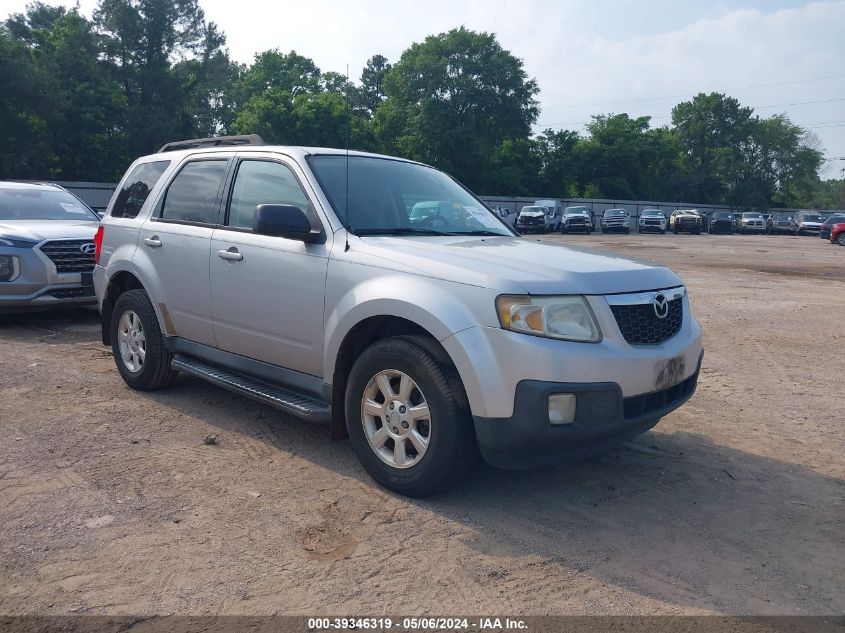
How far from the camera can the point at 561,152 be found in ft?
228

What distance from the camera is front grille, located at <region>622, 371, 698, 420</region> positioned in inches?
148

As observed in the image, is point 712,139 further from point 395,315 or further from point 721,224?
point 395,315

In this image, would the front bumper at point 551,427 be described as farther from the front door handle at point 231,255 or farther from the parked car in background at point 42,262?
the parked car in background at point 42,262

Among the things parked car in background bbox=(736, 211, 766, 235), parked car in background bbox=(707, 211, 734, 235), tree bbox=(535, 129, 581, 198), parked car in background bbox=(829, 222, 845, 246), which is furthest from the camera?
tree bbox=(535, 129, 581, 198)

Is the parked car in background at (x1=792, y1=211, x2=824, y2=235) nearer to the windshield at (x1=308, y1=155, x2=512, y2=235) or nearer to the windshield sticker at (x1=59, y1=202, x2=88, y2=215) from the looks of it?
the windshield sticker at (x1=59, y1=202, x2=88, y2=215)

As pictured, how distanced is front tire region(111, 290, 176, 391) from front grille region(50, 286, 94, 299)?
309 cm

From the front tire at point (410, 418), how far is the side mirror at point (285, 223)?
0.82 meters

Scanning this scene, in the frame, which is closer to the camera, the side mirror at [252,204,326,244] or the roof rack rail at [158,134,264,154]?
the side mirror at [252,204,326,244]

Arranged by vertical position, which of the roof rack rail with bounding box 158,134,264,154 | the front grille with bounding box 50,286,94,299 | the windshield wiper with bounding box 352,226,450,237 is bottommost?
the front grille with bounding box 50,286,94,299

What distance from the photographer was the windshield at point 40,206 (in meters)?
9.59

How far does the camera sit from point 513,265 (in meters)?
3.86

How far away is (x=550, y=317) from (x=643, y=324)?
60 cm

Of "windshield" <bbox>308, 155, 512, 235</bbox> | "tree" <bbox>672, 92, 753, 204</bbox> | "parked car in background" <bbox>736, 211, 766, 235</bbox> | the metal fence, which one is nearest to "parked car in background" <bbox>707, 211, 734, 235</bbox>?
"parked car in background" <bbox>736, 211, 766, 235</bbox>

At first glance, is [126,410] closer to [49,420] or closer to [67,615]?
[49,420]
